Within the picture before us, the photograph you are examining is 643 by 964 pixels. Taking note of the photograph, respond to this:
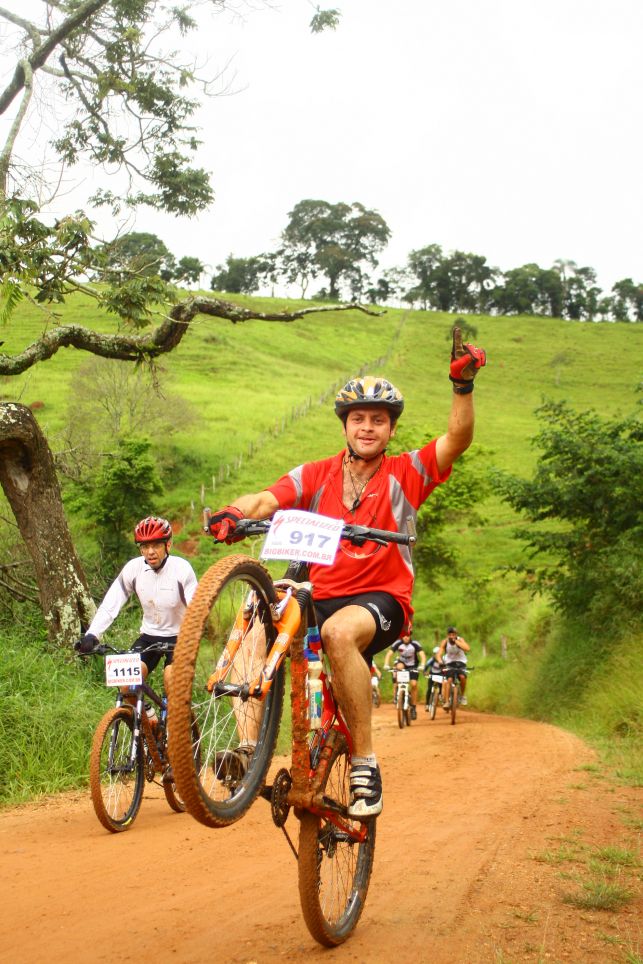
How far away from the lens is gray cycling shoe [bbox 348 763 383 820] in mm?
4391

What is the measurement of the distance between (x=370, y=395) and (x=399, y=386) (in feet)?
232

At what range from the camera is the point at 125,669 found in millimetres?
7695

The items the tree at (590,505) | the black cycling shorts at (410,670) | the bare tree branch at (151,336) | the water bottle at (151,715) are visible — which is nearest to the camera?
the water bottle at (151,715)

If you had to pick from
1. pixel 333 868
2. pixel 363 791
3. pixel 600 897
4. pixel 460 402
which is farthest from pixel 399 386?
pixel 363 791

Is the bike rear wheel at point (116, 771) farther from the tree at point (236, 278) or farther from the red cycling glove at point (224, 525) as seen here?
the tree at point (236, 278)

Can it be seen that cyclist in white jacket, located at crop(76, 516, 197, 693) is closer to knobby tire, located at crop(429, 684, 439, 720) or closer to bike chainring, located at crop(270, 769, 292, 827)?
bike chainring, located at crop(270, 769, 292, 827)

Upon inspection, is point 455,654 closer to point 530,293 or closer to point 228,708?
point 228,708

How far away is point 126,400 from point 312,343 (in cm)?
5411

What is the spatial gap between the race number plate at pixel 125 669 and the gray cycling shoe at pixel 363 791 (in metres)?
3.62

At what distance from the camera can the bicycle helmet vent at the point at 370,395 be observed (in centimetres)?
470

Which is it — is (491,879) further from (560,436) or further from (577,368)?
(577,368)

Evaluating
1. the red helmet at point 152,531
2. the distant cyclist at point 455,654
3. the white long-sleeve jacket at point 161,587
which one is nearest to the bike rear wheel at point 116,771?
the white long-sleeve jacket at point 161,587

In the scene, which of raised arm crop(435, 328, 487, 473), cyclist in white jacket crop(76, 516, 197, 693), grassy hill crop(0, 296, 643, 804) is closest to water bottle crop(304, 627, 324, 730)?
raised arm crop(435, 328, 487, 473)

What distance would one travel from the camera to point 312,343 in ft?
311
